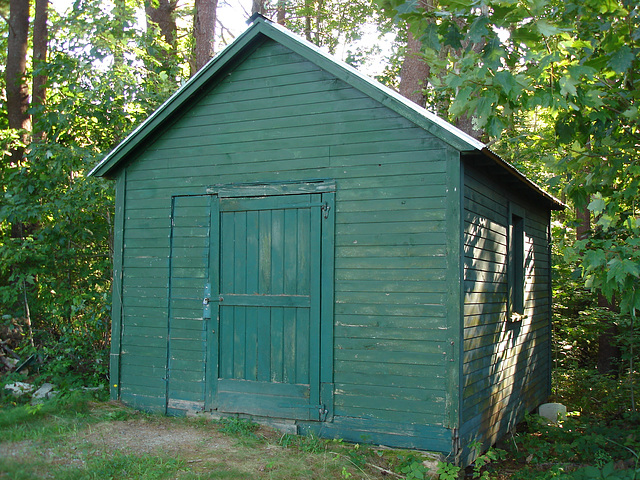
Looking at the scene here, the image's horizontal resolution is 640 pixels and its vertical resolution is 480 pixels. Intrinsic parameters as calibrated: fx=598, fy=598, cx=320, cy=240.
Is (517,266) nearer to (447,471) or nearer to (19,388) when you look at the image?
(447,471)

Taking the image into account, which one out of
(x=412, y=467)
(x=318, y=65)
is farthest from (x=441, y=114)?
(x=412, y=467)

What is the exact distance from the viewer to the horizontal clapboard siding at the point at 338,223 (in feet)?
19.9

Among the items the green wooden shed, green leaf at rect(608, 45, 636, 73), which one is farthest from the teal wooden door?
green leaf at rect(608, 45, 636, 73)

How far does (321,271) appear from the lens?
6590 millimetres

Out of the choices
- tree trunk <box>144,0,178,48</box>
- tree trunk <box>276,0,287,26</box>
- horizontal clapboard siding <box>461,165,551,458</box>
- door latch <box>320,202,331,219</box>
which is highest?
tree trunk <box>276,0,287,26</box>

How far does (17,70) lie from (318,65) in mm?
9213

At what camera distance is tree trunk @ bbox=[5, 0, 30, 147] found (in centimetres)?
1287

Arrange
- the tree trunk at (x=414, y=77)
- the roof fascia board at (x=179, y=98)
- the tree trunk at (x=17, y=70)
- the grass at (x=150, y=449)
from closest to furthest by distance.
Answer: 1. the grass at (x=150, y=449)
2. the roof fascia board at (x=179, y=98)
3. the tree trunk at (x=414, y=77)
4. the tree trunk at (x=17, y=70)

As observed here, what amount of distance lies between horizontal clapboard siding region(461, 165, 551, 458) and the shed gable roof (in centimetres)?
52

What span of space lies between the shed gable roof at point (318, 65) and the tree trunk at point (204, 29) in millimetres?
5852

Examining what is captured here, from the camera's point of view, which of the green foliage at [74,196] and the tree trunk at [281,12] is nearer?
the green foliage at [74,196]

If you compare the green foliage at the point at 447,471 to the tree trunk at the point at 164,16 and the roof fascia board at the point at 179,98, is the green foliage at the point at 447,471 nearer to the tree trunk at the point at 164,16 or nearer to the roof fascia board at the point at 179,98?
the roof fascia board at the point at 179,98

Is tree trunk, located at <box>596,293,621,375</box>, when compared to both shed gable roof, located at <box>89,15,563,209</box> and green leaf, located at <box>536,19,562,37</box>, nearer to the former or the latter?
shed gable roof, located at <box>89,15,563,209</box>

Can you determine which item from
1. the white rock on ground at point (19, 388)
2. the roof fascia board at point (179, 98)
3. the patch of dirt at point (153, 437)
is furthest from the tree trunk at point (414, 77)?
the white rock on ground at point (19, 388)
